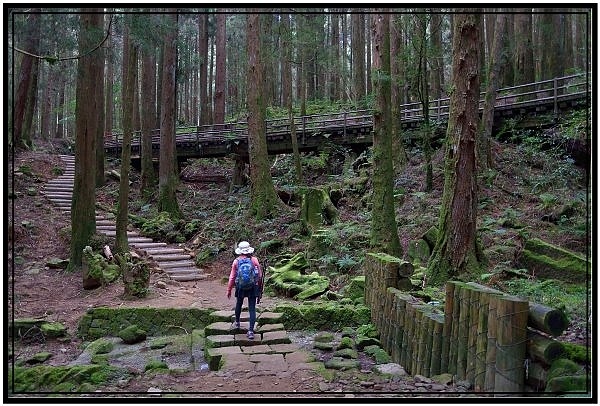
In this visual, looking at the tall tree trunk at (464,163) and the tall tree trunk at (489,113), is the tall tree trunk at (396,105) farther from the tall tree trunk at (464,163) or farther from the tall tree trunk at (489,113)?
the tall tree trunk at (464,163)

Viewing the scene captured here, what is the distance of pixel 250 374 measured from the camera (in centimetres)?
575

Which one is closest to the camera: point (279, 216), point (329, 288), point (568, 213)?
Answer: point (329, 288)

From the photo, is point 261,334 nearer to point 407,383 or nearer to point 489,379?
point 407,383

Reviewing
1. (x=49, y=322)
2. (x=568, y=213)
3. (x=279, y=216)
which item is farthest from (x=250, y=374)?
(x=279, y=216)

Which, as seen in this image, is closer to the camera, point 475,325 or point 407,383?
point 475,325

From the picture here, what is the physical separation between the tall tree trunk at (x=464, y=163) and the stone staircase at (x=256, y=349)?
3.18 m

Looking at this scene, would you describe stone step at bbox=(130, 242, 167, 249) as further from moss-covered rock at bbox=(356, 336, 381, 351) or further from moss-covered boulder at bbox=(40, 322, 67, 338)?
moss-covered rock at bbox=(356, 336, 381, 351)

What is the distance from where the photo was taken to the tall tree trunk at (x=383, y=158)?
36.4 ft

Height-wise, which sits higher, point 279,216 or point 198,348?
point 279,216

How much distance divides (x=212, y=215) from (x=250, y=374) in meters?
13.3

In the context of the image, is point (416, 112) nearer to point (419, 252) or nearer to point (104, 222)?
point (419, 252)

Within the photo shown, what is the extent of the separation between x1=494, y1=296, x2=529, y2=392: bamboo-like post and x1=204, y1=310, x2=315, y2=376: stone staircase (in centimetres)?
229

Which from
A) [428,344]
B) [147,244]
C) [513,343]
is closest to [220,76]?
[147,244]

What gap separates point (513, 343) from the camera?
442 cm
